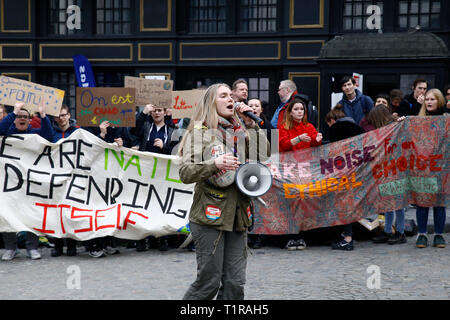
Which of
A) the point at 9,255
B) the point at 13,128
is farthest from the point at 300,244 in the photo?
the point at 13,128

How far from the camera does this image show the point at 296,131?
9039 mm

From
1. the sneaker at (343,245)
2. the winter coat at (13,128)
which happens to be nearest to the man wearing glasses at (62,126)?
the winter coat at (13,128)

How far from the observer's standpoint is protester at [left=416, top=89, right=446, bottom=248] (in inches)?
343

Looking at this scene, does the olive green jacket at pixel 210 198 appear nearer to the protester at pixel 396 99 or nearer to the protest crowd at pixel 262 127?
the protest crowd at pixel 262 127

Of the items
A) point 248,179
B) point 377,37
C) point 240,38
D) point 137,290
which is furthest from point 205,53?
point 248,179

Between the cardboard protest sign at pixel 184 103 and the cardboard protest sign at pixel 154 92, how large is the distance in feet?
1.06

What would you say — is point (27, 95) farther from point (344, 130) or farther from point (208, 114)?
point (208, 114)

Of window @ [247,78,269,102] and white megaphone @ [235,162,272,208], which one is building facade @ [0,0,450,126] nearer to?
window @ [247,78,269,102]

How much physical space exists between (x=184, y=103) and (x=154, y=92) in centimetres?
57

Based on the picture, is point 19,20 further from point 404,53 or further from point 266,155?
point 266,155

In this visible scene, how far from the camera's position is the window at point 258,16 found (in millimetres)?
18438

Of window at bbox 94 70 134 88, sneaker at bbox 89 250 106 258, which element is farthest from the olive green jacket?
window at bbox 94 70 134 88

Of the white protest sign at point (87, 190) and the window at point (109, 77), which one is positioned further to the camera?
the window at point (109, 77)

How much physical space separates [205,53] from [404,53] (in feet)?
17.6
